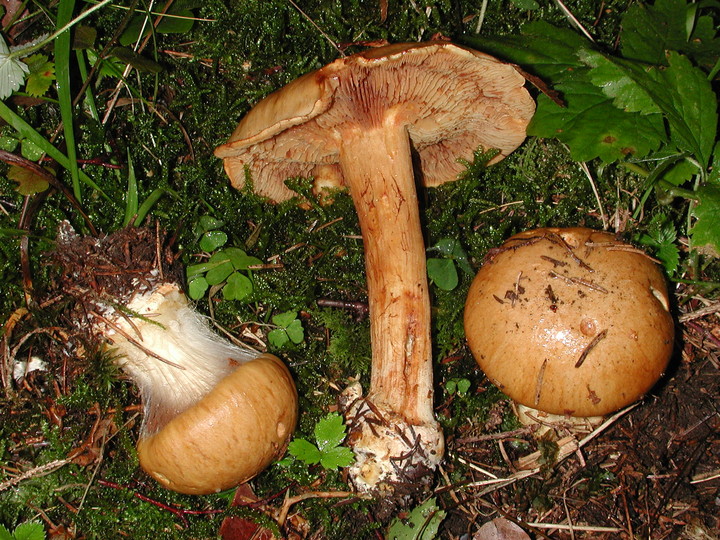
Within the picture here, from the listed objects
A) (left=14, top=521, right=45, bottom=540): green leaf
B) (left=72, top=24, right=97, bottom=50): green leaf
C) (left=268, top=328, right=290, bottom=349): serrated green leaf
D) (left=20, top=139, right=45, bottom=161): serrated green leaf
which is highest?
(left=72, top=24, right=97, bottom=50): green leaf

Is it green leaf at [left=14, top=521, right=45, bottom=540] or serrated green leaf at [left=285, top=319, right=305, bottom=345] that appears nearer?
green leaf at [left=14, top=521, right=45, bottom=540]

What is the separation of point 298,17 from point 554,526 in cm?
298

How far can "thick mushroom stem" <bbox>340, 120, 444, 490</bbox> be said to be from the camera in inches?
102

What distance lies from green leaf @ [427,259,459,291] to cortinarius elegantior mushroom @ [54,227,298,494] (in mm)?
928

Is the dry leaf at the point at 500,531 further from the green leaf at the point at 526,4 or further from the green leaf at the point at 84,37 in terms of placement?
the green leaf at the point at 84,37

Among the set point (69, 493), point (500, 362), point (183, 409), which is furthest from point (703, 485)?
point (69, 493)

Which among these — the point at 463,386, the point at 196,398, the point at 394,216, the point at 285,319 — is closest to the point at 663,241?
the point at 463,386

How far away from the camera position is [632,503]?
281 cm

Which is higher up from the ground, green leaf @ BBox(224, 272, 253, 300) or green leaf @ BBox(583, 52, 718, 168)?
green leaf @ BBox(583, 52, 718, 168)

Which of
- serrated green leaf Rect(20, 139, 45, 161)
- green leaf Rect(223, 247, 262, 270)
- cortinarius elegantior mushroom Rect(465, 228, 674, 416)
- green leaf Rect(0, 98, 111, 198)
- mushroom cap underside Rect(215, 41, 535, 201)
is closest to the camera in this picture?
mushroom cap underside Rect(215, 41, 535, 201)

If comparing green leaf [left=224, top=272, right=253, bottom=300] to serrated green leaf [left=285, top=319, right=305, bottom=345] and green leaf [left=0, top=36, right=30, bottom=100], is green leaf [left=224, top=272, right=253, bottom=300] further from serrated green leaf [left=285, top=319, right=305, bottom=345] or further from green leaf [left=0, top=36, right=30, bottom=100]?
green leaf [left=0, top=36, right=30, bottom=100]

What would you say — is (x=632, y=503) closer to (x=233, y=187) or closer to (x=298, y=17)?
(x=233, y=187)

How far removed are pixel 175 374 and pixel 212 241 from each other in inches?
31.0

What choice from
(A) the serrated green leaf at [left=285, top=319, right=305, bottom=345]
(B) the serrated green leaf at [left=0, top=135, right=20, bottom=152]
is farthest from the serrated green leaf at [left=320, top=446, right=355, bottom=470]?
(B) the serrated green leaf at [left=0, top=135, right=20, bottom=152]
